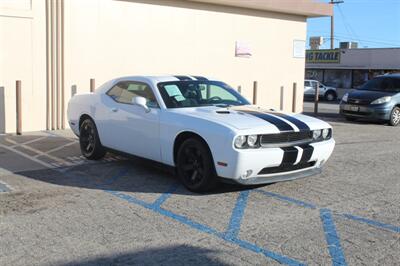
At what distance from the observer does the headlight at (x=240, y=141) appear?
600 cm

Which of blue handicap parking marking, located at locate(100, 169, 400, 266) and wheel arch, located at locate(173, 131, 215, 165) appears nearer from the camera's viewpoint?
blue handicap parking marking, located at locate(100, 169, 400, 266)

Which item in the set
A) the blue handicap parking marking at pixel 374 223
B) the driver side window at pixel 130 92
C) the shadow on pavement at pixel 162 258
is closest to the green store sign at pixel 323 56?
the driver side window at pixel 130 92

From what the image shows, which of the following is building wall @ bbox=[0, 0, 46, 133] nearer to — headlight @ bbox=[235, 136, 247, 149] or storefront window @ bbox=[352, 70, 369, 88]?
headlight @ bbox=[235, 136, 247, 149]

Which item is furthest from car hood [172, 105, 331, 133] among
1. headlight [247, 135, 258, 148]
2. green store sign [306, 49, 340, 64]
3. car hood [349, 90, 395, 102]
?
green store sign [306, 49, 340, 64]

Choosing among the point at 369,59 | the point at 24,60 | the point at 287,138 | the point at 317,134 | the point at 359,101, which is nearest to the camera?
the point at 287,138

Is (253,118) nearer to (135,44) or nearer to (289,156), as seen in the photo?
(289,156)

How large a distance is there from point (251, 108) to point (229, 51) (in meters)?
8.91

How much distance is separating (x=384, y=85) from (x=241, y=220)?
42.4ft

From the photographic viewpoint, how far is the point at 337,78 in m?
38.0

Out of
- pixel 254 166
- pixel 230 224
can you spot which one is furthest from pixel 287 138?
pixel 230 224

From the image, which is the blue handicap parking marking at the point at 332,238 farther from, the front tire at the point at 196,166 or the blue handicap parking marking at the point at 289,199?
the front tire at the point at 196,166

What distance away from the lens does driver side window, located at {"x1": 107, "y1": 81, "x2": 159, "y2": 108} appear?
24.3 feet

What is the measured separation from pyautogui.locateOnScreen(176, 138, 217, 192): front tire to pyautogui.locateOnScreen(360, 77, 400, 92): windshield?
11.8 metres

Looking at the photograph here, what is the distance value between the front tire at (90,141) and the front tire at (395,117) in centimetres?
1050
